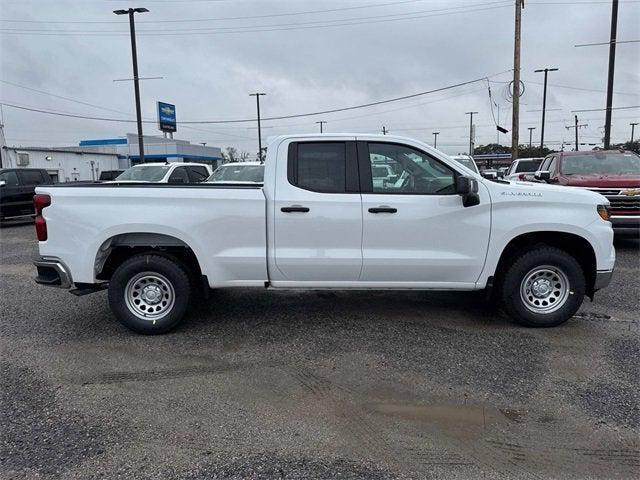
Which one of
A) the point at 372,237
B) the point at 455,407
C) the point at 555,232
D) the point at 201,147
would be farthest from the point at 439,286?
the point at 201,147

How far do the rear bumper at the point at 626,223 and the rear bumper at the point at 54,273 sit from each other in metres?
8.78

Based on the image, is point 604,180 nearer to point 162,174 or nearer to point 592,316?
point 592,316

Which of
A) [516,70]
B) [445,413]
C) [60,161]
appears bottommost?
[445,413]

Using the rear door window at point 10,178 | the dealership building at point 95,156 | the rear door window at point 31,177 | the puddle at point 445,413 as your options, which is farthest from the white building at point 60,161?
the puddle at point 445,413

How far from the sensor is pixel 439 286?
Answer: 5031 millimetres

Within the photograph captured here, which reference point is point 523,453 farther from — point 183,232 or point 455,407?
point 183,232

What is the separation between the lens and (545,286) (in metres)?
5.10

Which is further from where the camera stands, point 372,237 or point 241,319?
point 241,319

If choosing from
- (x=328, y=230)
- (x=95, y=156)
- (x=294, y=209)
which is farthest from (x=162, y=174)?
(x=95, y=156)

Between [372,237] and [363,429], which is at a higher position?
[372,237]

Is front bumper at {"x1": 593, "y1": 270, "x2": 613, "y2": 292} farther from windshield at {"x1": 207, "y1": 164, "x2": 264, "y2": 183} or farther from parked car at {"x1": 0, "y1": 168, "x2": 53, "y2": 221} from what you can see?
parked car at {"x1": 0, "y1": 168, "x2": 53, "y2": 221}

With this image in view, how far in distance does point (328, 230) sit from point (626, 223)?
687 centimetres

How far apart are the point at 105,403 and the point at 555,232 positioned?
14.2ft

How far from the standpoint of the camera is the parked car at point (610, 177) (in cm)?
905
